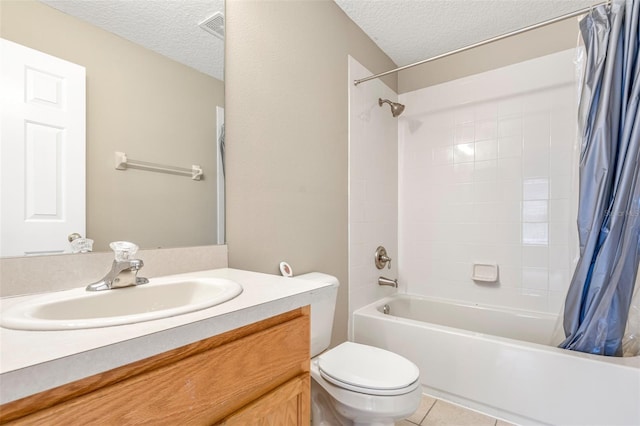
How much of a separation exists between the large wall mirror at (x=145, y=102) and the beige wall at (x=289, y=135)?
99 mm

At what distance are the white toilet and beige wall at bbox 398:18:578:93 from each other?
1.94 meters

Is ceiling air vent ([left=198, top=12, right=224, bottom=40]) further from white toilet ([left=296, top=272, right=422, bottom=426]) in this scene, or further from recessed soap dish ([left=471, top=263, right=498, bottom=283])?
recessed soap dish ([left=471, top=263, right=498, bottom=283])

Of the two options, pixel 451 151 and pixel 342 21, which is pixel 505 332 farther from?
pixel 342 21

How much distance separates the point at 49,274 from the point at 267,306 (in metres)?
0.60

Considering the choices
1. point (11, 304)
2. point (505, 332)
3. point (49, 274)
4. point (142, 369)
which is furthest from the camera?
point (505, 332)

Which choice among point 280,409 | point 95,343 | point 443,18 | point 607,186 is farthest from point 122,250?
point 443,18

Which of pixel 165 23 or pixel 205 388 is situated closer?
pixel 205 388

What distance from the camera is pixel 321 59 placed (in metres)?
1.85

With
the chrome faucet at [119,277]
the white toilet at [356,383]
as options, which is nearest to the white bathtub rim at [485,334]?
the white toilet at [356,383]

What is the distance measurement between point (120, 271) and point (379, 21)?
6.87 feet

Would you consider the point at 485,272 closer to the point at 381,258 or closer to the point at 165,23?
the point at 381,258

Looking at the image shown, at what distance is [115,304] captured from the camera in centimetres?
86

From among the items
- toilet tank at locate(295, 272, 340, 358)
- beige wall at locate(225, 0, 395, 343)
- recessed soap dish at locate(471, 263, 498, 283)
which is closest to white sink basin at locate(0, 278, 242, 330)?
beige wall at locate(225, 0, 395, 343)

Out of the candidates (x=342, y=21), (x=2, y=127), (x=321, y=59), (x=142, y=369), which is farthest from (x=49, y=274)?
(x=342, y=21)
